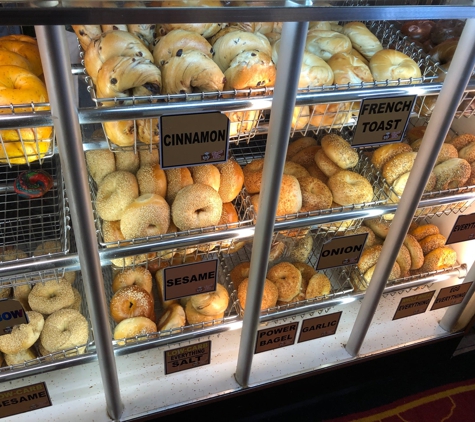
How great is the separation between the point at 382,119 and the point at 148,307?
0.87m

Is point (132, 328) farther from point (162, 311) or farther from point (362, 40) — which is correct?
point (362, 40)

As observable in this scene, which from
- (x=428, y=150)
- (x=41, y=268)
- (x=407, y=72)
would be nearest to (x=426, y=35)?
(x=407, y=72)

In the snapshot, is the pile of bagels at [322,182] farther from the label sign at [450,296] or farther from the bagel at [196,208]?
the label sign at [450,296]

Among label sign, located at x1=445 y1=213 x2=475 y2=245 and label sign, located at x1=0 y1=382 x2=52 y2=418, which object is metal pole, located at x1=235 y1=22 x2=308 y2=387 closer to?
label sign, located at x1=0 y1=382 x2=52 y2=418

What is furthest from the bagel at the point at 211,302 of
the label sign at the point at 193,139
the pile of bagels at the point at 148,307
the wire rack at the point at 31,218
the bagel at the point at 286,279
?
the label sign at the point at 193,139

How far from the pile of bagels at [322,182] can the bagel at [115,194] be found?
1.23 feet

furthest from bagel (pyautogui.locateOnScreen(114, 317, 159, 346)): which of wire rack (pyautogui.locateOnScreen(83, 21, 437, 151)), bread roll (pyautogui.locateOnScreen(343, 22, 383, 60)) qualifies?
bread roll (pyautogui.locateOnScreen(343, 22, 383, 60))

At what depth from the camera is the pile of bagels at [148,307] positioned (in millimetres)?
1364

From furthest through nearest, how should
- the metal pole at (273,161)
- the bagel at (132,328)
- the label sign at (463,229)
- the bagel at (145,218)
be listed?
the label sign at (463,229), the bagel at (132,328), the bagel at (145,218), the metal pole at (273,161)

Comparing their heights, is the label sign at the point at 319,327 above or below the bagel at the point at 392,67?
below

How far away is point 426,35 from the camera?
4.83 ft

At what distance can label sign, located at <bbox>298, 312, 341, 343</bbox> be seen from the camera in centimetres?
161

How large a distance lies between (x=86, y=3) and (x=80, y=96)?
954 mm

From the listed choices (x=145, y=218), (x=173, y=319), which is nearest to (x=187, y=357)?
(x=173, y=319)
